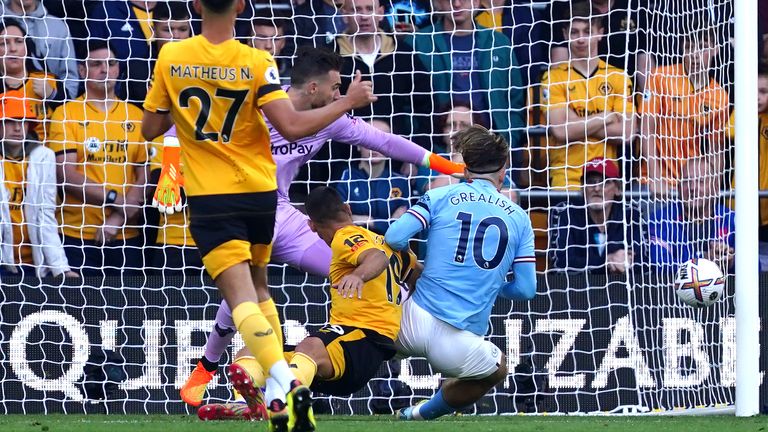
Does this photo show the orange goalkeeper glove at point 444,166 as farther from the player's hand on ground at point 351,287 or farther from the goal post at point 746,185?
the goal post at point 746,185

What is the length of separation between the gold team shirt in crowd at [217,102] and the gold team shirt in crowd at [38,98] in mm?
4478

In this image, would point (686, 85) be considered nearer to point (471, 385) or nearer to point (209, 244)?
point (471, 385)

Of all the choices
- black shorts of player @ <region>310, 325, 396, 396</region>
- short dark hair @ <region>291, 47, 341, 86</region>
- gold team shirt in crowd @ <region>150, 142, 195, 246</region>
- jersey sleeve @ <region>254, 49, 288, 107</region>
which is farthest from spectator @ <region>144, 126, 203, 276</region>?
jersey sleeve @ <region>254, 49, 288, 107</region>

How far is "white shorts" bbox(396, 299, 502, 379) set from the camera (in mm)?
6547

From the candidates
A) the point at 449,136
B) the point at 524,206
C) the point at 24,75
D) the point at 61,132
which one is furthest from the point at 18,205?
the point at 524,206

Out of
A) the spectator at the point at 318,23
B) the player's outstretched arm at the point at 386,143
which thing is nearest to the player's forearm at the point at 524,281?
the player's outstretched arm at the point at 386,143

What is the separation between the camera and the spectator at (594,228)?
9.41 meters

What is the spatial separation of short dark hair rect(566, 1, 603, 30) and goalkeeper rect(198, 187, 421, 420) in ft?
11.9

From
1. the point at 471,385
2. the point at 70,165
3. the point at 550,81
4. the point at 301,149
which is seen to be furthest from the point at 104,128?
the point at 471,385

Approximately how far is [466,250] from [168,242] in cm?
361

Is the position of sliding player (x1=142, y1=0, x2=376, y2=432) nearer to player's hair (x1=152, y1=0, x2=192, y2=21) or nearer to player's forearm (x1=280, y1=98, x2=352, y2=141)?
player's forearm (x1=280, y1=98, x2=352, y2=141)

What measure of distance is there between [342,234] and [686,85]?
11.1ft

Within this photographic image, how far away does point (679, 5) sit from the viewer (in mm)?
8953

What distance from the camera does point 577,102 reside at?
9516 mm
